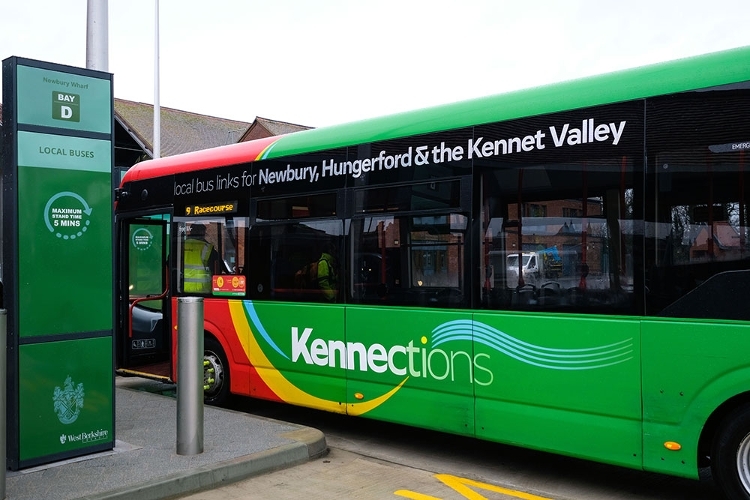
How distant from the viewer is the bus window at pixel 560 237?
5.23 metres

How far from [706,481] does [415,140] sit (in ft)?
12.4

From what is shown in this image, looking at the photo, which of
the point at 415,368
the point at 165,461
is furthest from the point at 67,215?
the point at 415,368

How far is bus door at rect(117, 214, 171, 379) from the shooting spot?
9.74 metres

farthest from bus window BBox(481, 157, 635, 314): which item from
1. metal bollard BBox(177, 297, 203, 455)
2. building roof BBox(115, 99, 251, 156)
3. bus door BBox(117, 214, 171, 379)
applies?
building roof BBox(115, 99, 251, 156)

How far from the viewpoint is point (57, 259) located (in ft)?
19.2

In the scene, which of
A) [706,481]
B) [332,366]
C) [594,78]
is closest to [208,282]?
[332,366]

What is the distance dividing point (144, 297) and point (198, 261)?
5.94 ft

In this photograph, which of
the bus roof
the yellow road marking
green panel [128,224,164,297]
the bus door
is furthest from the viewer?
green panel [128,224,164,297]

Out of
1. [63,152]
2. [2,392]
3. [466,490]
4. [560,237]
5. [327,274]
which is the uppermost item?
[63,152]

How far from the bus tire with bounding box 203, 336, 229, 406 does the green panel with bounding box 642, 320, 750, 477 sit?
5.06 meters

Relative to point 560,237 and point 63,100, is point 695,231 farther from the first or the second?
point 63,100

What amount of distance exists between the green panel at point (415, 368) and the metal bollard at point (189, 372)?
5.15 feet

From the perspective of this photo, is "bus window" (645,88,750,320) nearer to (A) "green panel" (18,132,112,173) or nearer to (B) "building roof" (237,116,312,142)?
(A) "green panel" (18,132,112,173)

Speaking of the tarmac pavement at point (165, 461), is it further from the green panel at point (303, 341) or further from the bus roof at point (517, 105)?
the bus roof at point (517, 105)
